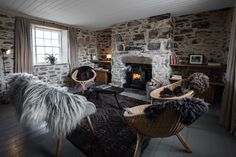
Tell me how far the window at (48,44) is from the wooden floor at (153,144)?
2.69m

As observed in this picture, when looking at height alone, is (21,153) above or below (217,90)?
below

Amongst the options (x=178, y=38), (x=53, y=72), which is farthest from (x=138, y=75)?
(x=53, y=72)

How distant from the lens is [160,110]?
142 centimetres

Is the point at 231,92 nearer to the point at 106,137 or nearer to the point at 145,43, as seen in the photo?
the point at 106,137

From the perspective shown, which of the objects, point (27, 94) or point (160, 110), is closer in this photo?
point (160, 110)

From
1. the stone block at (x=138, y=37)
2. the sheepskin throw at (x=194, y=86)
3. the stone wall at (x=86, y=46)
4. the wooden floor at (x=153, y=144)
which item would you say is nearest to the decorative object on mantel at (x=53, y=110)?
the wooden floor at (x=153, y=144)

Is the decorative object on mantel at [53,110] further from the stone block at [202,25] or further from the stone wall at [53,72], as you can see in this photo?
the stone block at [202,25]

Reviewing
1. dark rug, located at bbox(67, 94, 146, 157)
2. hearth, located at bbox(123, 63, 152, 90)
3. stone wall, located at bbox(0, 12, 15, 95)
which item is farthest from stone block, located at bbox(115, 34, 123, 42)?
stone wall, located at bbox(0, 12, 15, 95)

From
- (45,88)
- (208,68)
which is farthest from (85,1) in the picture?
(208,68)

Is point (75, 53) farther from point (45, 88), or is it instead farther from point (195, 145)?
point (195, 145)

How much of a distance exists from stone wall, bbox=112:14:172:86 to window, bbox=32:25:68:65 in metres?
1.88

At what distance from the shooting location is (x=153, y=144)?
205 cm

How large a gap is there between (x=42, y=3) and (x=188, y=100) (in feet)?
11.1

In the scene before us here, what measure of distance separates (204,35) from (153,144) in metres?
3.36
